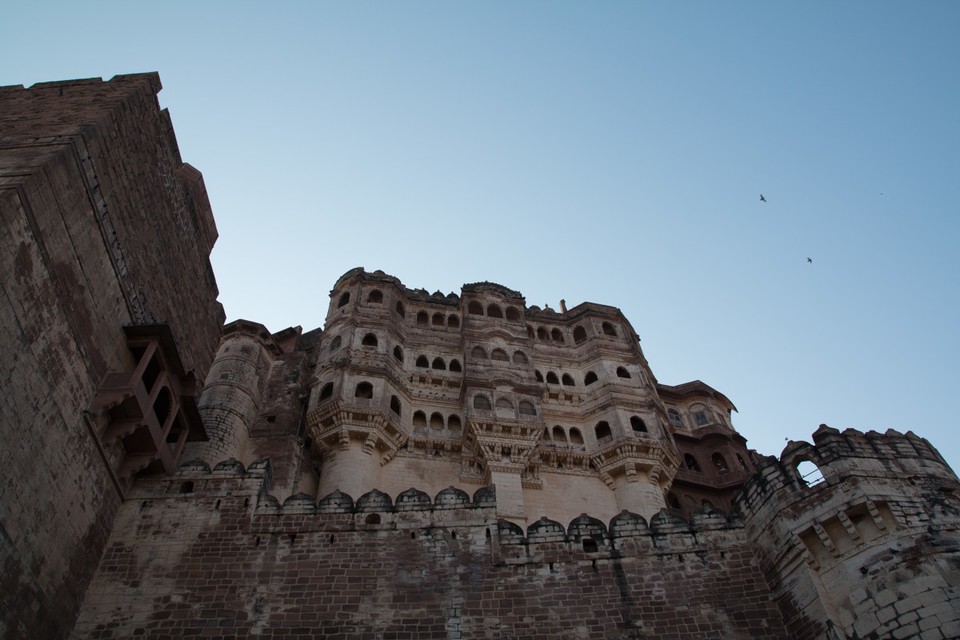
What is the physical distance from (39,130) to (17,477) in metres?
6.14

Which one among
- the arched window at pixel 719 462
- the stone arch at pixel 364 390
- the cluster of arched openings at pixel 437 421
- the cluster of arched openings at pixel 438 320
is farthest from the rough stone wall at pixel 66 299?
the arched window at pixel 719 462

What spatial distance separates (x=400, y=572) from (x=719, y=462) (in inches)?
956

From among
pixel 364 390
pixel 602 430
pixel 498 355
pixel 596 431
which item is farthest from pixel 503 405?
pixel 364 390

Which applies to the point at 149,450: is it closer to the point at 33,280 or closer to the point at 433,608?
the point at 33,280

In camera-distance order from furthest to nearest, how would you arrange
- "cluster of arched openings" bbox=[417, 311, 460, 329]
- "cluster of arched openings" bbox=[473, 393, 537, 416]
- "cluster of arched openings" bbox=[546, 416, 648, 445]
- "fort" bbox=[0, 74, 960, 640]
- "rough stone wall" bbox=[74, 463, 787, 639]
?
"cluster of arched openings" bbox=[417, 311, 460, 329] < "cluster of arched openings" bbox=[546, 416, 648, 445] < "cluster of arched openings" bbox=[473, 393, 537, 416] < "rough stone wall" bbox=[74, 463, 787, 639] < "fort" bbox=[0, 74, 960, 640]

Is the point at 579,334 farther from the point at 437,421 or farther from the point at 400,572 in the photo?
the point at 400,572

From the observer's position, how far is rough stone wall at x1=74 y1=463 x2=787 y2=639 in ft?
39.9

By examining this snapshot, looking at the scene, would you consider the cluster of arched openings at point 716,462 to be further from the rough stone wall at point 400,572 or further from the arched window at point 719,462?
the rough stone wall at point 400,572

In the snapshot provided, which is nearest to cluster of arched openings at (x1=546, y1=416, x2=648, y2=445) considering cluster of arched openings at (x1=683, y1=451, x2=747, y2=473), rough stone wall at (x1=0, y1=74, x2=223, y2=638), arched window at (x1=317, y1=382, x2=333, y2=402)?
cluster of arched openings at (x1=683, y1=451, x2=747, y2=473)

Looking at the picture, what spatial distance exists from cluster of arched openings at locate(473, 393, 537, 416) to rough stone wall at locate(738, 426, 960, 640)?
568 inches

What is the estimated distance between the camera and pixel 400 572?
1294cm

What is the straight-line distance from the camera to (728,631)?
12094 mm

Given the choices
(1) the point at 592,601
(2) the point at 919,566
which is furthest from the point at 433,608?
(2) the point at 919,566

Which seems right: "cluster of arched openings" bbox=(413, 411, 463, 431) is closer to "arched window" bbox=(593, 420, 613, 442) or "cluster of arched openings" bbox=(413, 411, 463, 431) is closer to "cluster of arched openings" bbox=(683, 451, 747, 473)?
"arched window" bbox=(593, 420, 613, 442)
